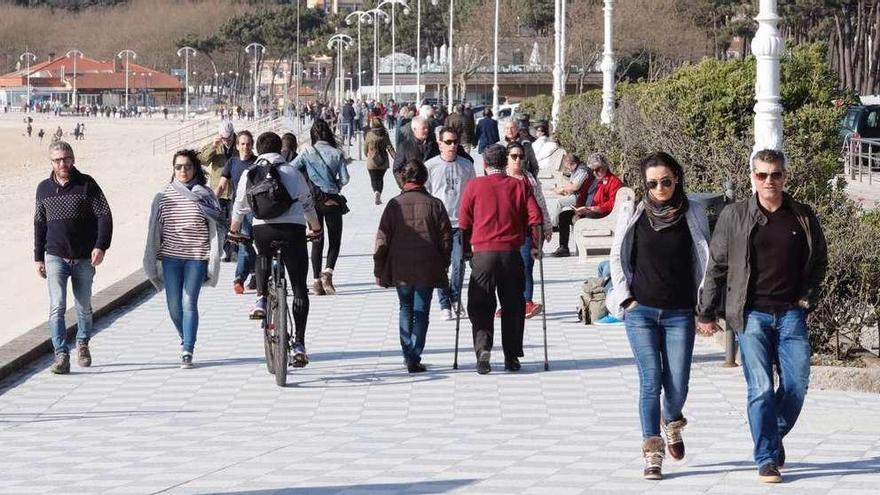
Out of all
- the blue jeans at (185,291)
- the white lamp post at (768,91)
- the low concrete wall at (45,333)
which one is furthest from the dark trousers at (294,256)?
the white lamp post at (768,91)

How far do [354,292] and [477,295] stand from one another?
5.08m

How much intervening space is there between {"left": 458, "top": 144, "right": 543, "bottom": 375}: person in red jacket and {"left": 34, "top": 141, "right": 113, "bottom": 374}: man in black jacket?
8.01 feet

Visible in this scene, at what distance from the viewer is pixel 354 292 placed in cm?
1647

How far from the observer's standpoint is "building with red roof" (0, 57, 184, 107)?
16812 cm

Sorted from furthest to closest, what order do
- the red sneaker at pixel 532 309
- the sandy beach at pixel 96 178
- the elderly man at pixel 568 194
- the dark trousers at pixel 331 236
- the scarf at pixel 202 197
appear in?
the sandy beach at pixel 96 178
the elderly man at pixel 568 194
the dark trousers at pixel 331 236
the red sneaker at pixel 532 309
the scarf at pixel 202 197

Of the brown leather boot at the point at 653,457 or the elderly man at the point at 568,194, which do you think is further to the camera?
the elderly man at the point at 568,194

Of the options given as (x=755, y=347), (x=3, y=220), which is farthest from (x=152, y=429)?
(x=3, y=220)

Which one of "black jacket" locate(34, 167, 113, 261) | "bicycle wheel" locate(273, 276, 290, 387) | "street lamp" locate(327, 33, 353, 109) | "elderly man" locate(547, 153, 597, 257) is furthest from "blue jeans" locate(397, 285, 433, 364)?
"street lamp" locate(327, 33, 353, 109)

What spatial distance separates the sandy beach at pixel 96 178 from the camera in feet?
69.5

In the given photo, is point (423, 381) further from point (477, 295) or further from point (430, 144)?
point (430, 144)

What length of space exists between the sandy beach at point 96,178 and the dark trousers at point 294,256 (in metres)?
5.79

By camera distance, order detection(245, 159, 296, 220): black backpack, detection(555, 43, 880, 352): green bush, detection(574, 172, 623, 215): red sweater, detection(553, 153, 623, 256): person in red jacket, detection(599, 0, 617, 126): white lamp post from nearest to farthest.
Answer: detection(555, 43, 880, 352): green bush → detection(245, 159, 296, 220): black backpack → detection(553, 153, 623, 256): person in red jacket → detection(574, 172, 623, 215): red sweater → detection(599, 0, 617, 126): white lamp post

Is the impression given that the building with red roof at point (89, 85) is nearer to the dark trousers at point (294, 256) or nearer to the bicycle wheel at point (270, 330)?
the dark trousers at point (294, 256)

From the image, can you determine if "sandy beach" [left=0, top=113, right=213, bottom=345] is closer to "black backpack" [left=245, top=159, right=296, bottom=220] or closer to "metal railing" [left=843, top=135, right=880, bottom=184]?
"black backpack" [left=245, top=159, right=296, bottom=220]
